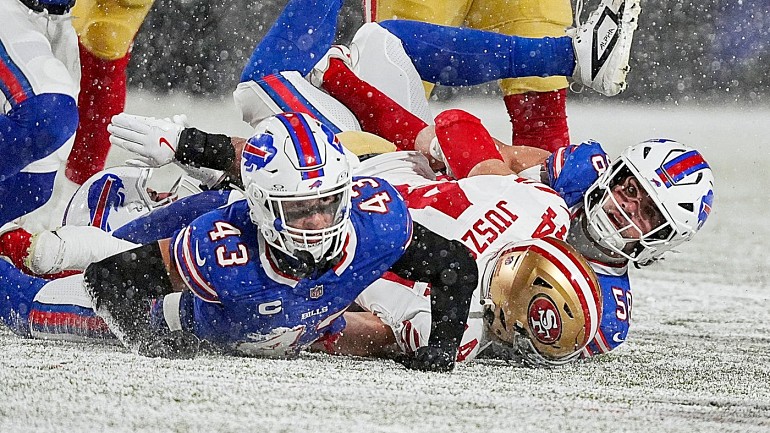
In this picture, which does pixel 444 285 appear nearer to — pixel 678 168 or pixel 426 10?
pixel 678 168

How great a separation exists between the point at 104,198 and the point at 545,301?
1385 millimetres

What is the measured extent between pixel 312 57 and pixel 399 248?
1.00 m

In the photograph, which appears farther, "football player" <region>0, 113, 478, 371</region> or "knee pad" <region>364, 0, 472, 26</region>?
"knee pad" <region>364, 0, 472, 26</region>

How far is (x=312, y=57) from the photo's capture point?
10.8ft

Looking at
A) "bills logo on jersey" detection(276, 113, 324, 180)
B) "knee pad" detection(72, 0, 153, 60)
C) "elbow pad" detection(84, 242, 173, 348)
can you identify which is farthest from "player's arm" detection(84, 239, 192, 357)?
"knee pad" detection(72, 0, 153, 60)

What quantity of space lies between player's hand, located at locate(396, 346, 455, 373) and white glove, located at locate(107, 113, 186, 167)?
765 millimetres

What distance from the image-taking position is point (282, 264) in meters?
2.38

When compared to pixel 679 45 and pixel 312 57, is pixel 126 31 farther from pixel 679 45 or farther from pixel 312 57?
pixel 679 45

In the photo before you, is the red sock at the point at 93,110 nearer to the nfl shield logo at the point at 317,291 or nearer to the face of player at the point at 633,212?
the nfl shield logo at the point at 317,291

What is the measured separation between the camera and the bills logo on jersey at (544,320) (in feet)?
8.21

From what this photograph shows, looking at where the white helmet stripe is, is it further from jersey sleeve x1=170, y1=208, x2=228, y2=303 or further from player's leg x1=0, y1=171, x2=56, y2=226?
player's leg x1=0, y1=171, x2=56, y2=226

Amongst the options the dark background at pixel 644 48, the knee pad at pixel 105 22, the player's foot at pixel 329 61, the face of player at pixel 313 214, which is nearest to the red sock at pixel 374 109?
the player's foot at pixel 329 61

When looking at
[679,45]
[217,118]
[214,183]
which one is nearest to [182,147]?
[214,183]

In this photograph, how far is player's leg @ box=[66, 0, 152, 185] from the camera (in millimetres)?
3754
